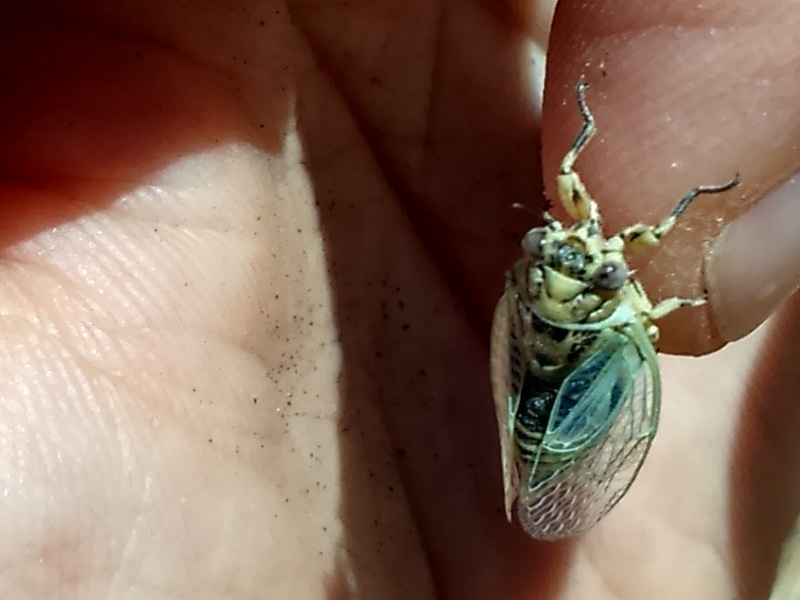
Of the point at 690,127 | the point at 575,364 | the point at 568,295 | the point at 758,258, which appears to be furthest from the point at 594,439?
the point at 690,127

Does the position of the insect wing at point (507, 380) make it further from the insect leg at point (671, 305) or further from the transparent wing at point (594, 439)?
the insect leg at point (671, 305)

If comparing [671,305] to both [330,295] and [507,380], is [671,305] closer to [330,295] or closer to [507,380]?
[507,380]

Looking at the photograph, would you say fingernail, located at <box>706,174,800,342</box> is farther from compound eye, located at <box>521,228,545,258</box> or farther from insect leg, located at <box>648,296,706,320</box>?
compound eye, located at <box>521,228,545,258</box>

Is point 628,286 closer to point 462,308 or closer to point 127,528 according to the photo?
point 462,308

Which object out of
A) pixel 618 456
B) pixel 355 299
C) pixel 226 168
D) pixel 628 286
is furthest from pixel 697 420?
pixel 226 168

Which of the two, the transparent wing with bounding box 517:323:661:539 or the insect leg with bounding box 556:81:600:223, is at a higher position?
the insect leg with bounding box 556:81:600:223

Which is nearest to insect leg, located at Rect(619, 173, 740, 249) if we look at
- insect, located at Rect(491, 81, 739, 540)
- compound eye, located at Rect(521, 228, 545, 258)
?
insect, located at Rect(491, 81, 739, 540)
